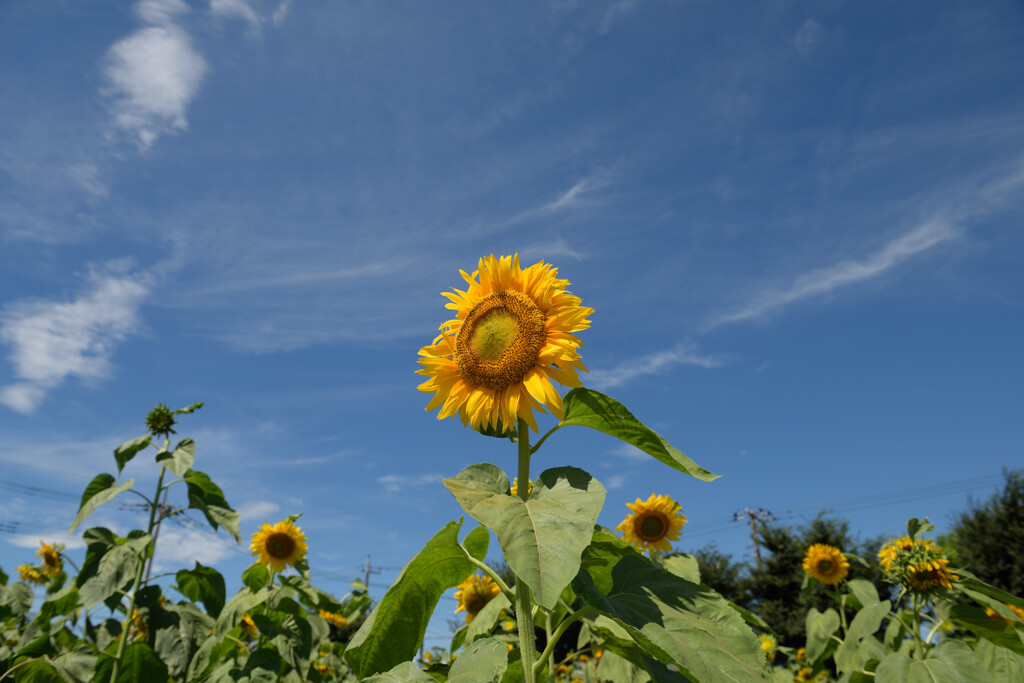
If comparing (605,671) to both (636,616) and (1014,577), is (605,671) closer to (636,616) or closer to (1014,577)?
(636,616)

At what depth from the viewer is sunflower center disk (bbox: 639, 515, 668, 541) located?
17.5ft

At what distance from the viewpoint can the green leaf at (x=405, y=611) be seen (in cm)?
195

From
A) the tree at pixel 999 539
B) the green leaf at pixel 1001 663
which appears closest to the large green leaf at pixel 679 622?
the green leaf at pixel 1001 663

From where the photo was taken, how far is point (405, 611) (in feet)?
6.63

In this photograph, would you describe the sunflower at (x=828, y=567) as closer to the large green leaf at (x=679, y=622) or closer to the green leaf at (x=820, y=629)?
the green leaf at (x=820, y=629)

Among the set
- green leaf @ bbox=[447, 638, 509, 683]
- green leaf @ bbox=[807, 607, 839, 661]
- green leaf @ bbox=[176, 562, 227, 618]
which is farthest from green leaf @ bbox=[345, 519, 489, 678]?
green leaf @ bbox=[807, 607, 839, 661]

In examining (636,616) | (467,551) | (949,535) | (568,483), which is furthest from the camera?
(949,535)

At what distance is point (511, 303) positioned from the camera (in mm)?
2174

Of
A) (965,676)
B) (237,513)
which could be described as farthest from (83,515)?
(965,676)

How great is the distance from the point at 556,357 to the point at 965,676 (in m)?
2.67

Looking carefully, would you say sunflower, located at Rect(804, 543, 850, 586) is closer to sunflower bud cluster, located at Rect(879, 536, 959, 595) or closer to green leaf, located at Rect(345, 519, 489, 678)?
sunflower bud cluster, located at Rect(879, 536, 959, 595)

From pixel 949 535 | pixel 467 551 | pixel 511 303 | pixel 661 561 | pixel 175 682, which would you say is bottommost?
pixel 175 682

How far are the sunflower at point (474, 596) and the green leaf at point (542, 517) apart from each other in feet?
12.0

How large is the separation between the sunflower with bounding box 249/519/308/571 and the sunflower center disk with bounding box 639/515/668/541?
3408 mm
